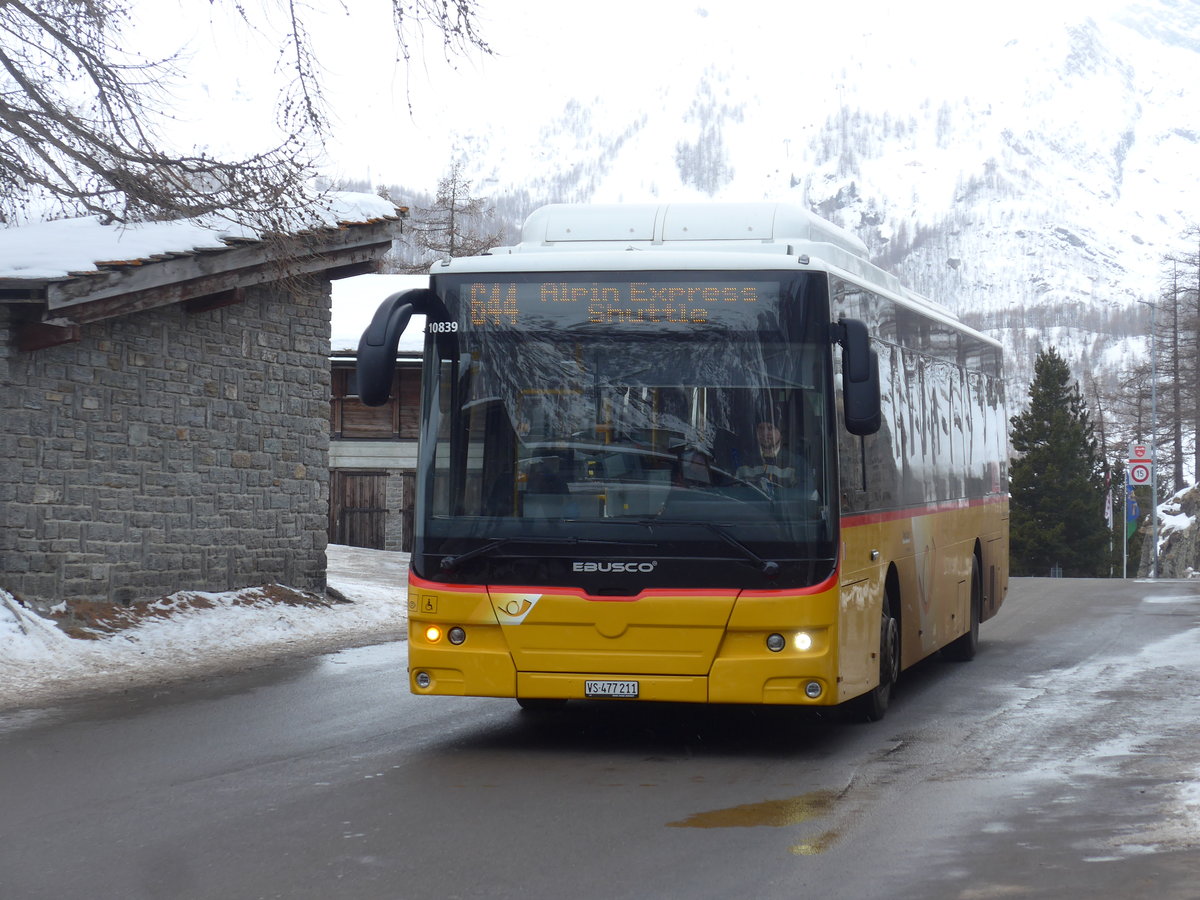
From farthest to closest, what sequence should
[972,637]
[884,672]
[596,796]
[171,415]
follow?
[171,415] → [972,637] → [884,672] → [596,796]

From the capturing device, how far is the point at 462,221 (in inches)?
2488

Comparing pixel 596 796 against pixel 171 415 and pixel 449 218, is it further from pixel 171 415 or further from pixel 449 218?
pixel 449 218

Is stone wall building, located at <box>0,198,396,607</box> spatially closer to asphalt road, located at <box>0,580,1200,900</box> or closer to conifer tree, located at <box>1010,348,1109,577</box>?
asphalt road, located at <box>0,580,1200,900</box>

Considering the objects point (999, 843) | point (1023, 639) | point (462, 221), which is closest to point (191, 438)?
point (1023, 639)

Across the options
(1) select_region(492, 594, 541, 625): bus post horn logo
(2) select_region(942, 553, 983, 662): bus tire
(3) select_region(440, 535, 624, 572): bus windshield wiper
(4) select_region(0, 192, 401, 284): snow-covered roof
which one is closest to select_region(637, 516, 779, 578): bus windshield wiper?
(3) select_region(440, 535, 624, 572): bus windshield wiper

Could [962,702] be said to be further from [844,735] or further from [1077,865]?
[1077,865]

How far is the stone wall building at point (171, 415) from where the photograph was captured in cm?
1522

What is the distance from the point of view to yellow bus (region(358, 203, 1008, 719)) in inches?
351

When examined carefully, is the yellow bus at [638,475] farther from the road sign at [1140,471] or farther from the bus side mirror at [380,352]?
the road sign at [1140,471]

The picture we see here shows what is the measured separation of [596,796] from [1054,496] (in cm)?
6078

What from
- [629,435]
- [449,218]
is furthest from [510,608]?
[449,218]

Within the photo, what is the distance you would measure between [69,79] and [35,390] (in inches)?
116

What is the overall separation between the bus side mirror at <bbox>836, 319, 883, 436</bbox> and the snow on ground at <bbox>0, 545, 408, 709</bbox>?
646 cm

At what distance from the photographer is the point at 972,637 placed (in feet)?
49.8
